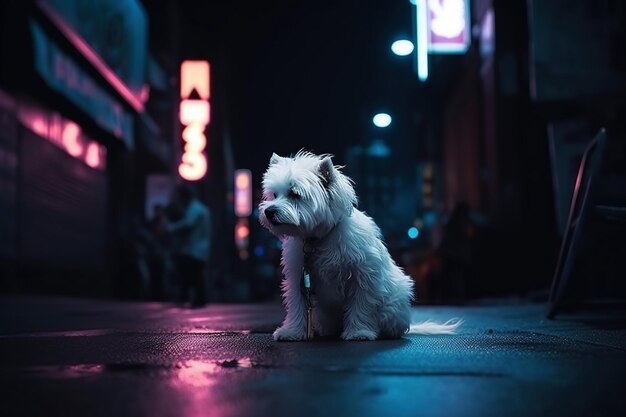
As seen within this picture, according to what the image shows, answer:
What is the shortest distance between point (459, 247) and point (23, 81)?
36.5ft

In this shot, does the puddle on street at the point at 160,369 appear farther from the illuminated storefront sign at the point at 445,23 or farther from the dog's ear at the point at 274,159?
the illuminated storefront sign at the point at 445,23

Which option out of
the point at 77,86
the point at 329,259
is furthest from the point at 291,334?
the point at 77,86

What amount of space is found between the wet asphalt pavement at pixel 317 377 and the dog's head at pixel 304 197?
76 cm

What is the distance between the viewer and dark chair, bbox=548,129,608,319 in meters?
6.36

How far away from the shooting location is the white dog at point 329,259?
4.97 metres

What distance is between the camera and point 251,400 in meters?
2.98

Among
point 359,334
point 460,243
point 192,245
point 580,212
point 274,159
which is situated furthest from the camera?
point 460,243

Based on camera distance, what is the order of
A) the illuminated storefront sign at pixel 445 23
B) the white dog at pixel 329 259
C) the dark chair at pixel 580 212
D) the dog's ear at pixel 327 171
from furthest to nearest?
the illuminated storefront sign at pixel 445 23 → the dark chair at pixel 580 212 → the dog's ear at pixel 327 171 → the white dog at pixel 329 259

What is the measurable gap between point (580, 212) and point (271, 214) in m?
3.08

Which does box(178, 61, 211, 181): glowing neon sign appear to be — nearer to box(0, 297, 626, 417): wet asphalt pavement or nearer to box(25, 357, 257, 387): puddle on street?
box(0, 297, 626, 417): wet asphalt pavement

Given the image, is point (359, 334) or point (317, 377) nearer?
point (317, 377)

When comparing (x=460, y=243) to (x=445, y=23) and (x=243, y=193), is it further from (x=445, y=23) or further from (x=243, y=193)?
(x=243, y=193)

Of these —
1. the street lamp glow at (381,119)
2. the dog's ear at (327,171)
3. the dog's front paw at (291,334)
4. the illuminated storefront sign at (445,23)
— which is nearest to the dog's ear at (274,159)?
the dog's ear at (327,171)

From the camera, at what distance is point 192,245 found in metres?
13.9
